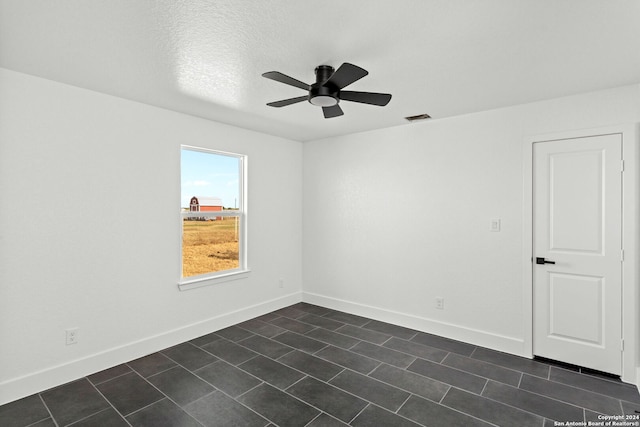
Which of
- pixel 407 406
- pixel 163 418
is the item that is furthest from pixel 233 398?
pixel 407 406

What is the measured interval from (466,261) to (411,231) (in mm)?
710

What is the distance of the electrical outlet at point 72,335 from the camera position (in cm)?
278

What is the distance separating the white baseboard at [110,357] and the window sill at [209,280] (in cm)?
41

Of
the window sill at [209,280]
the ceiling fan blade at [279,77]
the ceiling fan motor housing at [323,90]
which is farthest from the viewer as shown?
the window sill at [209,280]

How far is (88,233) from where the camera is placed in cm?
291

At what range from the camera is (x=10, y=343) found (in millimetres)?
2504

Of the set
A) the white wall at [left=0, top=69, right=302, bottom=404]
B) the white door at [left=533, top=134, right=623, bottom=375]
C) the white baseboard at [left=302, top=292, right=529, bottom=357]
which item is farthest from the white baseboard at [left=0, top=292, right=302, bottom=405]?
the white door at [left=533, top=134, right=623, bottom=375]

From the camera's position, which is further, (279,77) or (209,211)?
(209,211)

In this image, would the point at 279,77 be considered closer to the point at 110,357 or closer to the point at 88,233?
the point at 88,233

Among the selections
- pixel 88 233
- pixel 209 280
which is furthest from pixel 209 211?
pixel 88 233

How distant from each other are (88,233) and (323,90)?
2380 millimetres

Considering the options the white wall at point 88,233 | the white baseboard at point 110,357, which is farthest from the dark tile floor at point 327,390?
the white wall at point 88,233

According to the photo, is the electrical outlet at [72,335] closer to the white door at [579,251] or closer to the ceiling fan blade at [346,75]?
the ceiling fan blade at [346,75]

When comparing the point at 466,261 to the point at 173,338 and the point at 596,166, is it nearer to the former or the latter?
the point at 596,166
